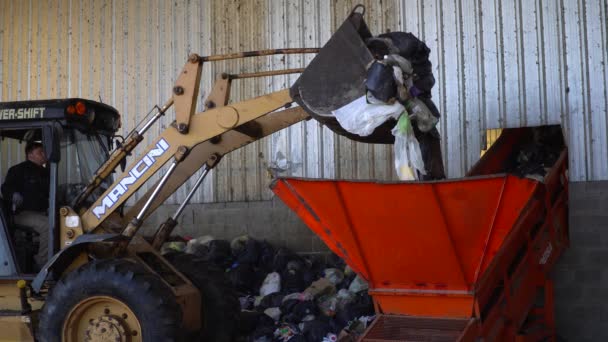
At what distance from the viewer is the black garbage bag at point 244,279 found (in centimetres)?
996

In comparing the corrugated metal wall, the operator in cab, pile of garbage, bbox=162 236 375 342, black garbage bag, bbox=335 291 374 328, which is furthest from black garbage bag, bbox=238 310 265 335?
the corrugated metal wall

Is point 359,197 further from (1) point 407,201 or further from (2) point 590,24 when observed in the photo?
(2) point 590,24

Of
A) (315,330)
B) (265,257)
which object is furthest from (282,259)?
(315,330)

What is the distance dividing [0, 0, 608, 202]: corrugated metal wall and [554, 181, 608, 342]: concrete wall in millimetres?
328

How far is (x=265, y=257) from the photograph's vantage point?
413 inches

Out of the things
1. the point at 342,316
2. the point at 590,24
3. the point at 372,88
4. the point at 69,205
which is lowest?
the point at 342,316

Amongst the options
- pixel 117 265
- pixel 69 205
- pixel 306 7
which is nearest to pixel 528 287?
pixel 117 265

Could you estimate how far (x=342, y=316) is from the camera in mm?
8516

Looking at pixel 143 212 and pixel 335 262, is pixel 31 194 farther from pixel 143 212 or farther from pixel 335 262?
pixel 335 262

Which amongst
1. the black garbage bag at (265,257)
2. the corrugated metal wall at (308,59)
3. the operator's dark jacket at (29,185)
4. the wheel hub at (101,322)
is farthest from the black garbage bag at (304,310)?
the operator's dark jacket at (29,185)

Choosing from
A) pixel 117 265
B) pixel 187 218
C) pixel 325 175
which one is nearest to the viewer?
pixel 117 265

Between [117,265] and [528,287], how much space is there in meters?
3.81

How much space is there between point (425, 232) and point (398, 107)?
3.38 feet

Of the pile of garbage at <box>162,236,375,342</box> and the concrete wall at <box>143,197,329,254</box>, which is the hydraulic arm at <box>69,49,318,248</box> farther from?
the concrete wall at <box>143,197,329,254</box>
